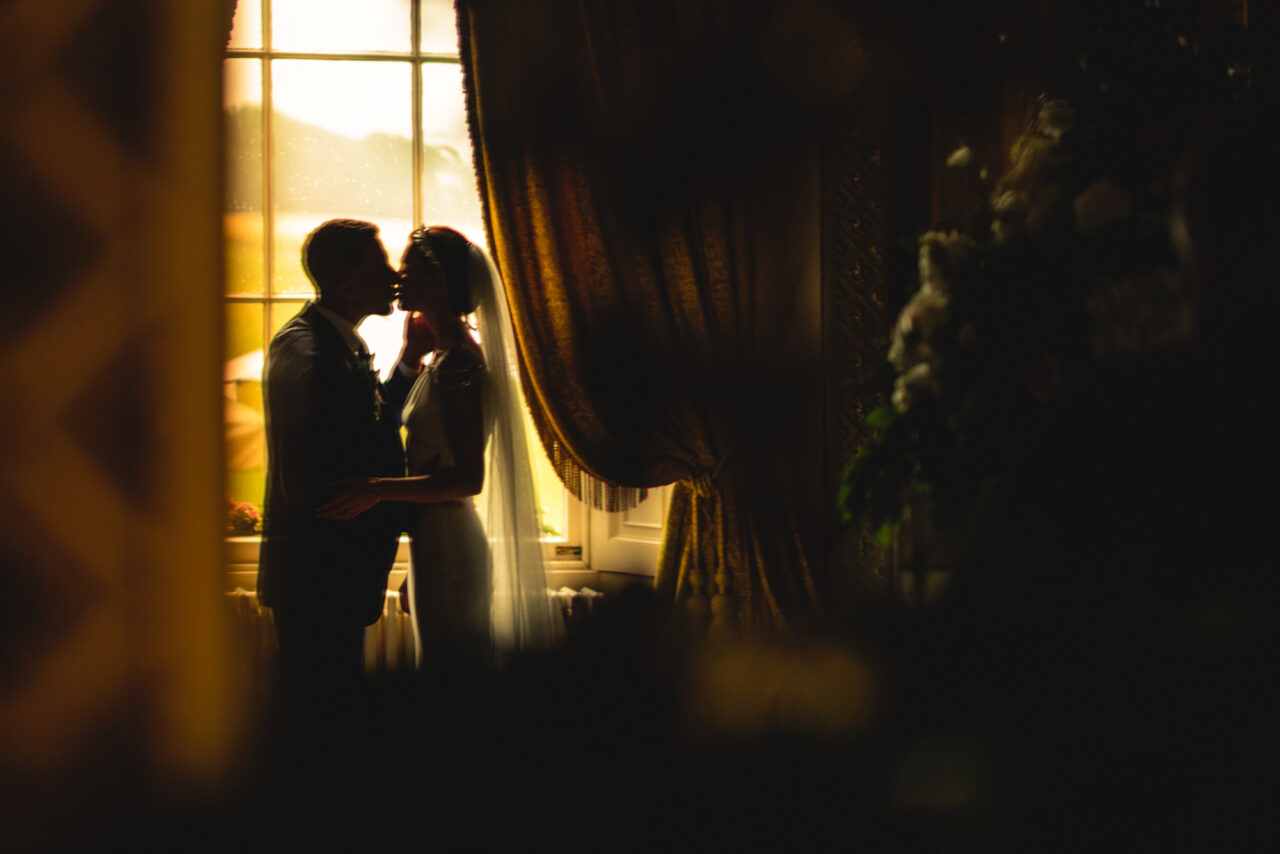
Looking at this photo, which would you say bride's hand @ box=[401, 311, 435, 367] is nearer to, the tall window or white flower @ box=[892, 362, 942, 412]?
the tall window

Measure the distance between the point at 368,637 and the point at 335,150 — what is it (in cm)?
116

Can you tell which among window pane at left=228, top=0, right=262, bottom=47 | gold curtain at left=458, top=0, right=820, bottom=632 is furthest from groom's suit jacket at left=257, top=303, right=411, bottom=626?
window pane at left=228, top=0, right=262, bottom=47

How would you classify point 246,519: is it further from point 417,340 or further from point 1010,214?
point 1010,214

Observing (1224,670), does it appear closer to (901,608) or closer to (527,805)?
(901,608)

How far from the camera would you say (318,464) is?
61.3 inches

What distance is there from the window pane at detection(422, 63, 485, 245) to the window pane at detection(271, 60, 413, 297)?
46 mm

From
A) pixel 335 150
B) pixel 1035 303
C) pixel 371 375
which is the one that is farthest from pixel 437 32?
pixel 1035 303

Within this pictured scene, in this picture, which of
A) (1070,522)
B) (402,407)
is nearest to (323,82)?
(402,407)

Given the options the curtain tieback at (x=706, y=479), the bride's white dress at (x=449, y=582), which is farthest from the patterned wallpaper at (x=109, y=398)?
the curtain tieback at (x=706, y=479)

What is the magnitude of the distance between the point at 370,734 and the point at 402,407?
69 cm

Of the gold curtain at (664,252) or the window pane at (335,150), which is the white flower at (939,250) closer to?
the gold curtain at (664,252)

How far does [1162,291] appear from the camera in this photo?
3.68ft

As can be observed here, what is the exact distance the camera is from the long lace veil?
1.65m

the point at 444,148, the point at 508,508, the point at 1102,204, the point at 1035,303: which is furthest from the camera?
the point at 444,148
